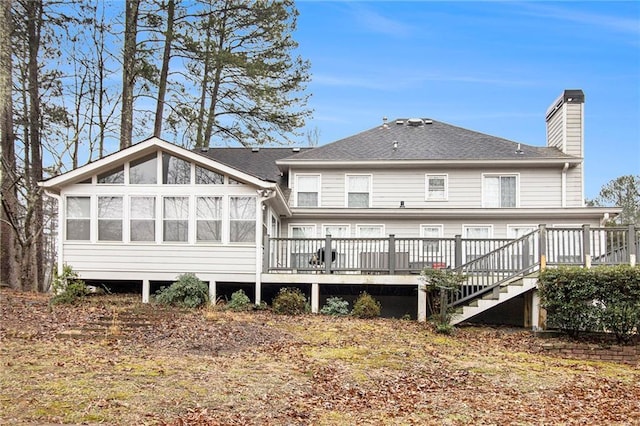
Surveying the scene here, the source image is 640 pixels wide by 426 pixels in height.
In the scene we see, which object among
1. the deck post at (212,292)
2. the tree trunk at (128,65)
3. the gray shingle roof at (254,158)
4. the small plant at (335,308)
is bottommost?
the small plant at (335,308)

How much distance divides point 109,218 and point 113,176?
1.11m

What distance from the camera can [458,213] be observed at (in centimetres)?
1845

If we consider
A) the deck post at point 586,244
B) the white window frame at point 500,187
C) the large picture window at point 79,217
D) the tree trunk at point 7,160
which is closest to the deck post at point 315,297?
the large picture window at point 79,217

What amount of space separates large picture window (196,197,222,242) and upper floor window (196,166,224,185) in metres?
0.43

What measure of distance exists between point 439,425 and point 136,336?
6.52 metres

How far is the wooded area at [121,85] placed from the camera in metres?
20.2

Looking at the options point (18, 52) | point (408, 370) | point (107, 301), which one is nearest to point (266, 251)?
point (107, 301)

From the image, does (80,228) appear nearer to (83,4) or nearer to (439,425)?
(83,4)

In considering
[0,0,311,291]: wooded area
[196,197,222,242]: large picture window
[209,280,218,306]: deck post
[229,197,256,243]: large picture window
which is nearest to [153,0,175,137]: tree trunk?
[0,0,311,291]: wooded area

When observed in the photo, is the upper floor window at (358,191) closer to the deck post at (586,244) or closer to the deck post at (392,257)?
the deck post at (392,257)

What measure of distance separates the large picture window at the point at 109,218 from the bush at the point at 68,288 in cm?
114

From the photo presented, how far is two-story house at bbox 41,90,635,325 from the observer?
48.9 ft

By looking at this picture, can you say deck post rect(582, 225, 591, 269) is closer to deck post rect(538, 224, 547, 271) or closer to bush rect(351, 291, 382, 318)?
deck post rect(538, 224, 547, 271)

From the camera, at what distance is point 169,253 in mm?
15180
